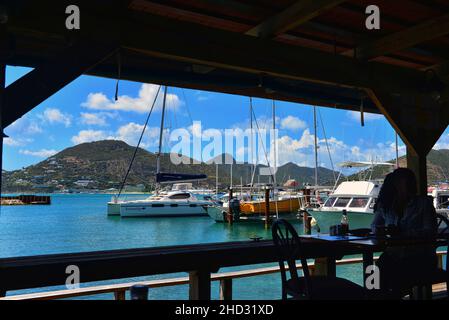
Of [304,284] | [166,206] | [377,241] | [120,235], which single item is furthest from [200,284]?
[166,206]

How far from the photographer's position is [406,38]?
3.33 metres

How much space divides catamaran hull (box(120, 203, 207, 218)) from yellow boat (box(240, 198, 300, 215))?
860cm

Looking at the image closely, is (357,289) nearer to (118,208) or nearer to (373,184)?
(373,184)

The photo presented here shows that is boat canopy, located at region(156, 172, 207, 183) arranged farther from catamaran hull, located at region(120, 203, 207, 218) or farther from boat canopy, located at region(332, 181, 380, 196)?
boat canopy, located at region(332, 181, 380, 196)

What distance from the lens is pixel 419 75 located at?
412 cm

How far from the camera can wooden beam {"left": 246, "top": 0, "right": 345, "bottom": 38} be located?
2650mm

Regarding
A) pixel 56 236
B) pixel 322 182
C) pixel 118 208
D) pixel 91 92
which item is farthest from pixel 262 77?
pixel 91 92

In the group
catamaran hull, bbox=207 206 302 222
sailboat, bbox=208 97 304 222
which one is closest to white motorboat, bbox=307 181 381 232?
catamaran hull, bbox=207 206 302 222

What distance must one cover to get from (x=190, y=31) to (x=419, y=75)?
95.8 inches

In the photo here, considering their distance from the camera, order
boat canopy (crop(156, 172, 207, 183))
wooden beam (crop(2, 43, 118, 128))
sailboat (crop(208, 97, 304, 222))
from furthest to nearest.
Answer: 1. boat canopy (crop(156, 172, 207, 183))
2. sailboat (crop(208, 97, 304, 222))
3. wooden beam (crop(2, 43, 118, 128))

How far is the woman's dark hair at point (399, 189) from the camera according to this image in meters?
2.85

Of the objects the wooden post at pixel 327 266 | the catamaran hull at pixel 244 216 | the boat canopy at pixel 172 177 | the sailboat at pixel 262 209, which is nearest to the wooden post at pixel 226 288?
the wooden post at pixel 327 266

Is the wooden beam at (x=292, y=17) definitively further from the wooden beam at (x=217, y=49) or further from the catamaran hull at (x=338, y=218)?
the catamaran hull at (x=338, y=218)

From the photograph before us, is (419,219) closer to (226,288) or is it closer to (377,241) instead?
(377,241)
